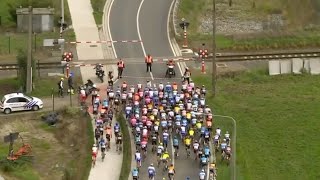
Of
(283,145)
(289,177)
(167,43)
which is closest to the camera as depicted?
(289,177)

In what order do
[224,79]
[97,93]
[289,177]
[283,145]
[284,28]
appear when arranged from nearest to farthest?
1. [289,177]
2. [283,145]
3. [97,93]
4. [224,79]
5. [284,28]

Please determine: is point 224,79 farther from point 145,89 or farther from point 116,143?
point 116,143

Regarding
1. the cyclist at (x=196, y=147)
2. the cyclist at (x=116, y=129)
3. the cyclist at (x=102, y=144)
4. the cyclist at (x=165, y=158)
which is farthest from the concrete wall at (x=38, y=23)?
the cyclist at (x=165, y=158)

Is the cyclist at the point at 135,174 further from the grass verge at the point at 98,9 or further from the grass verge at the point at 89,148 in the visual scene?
the grass verge at the point at 98,9

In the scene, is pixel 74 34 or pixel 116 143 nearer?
pixel 116 143

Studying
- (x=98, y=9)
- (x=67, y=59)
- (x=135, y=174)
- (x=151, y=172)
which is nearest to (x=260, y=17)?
(x=98, y=9)

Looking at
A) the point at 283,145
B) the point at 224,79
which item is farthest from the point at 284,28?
the point at 283,145
